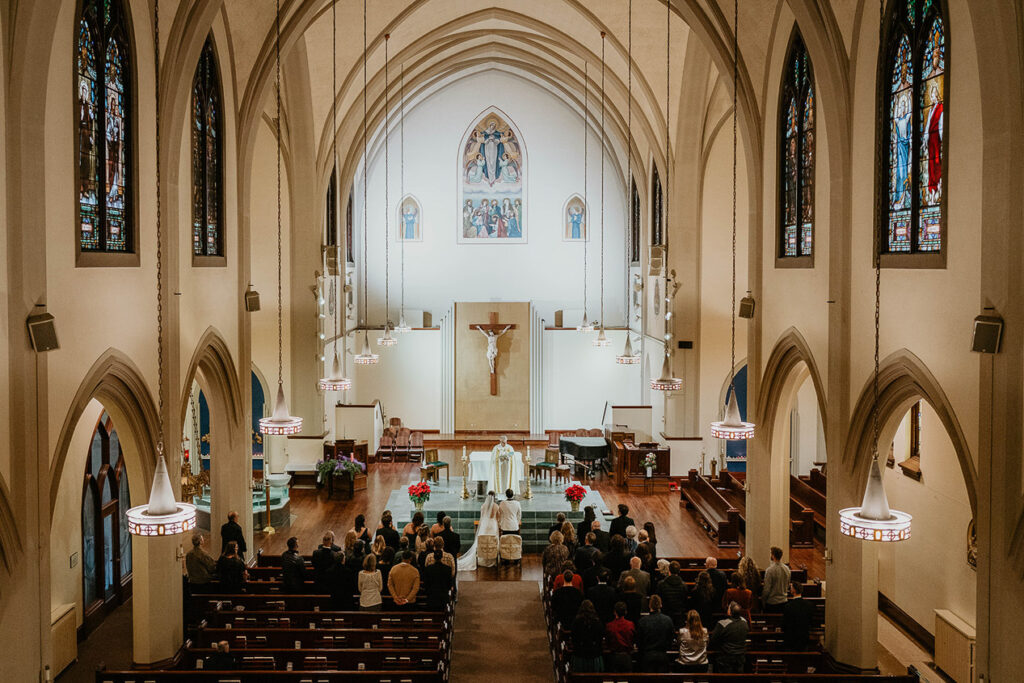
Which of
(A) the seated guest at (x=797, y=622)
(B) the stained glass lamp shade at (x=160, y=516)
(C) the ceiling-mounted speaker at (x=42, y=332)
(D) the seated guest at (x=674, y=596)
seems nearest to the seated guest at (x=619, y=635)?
(D) the seated guest at (x=674, y=596)

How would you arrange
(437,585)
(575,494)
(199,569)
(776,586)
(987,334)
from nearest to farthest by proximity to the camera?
(987,334) < (437,585) < (776,586) < (199,569) < (575,494)

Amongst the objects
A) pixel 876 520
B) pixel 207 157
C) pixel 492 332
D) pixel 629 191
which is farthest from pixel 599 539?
pixel 629 191

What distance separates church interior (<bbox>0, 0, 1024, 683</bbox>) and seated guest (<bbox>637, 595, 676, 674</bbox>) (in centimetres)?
3

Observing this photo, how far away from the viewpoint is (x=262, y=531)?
19.7 metres

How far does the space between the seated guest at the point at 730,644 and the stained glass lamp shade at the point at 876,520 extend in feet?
7.58

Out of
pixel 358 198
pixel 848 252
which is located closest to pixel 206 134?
pixel 848 252

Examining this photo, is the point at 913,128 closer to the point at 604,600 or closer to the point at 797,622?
the point at 797,622

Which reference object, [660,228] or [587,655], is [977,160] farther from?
[660,228]

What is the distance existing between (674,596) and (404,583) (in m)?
3.31

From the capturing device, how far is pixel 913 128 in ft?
34.8

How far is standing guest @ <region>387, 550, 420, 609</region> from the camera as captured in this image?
41.5 ft

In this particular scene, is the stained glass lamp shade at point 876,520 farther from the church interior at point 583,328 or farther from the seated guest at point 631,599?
the seated guest at point 631,599

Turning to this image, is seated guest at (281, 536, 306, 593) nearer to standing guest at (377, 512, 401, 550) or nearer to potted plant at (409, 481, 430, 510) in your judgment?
standing guest at (377, 512, 401, 550)

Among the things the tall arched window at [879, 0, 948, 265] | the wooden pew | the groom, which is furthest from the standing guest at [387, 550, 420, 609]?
the wooden pew
